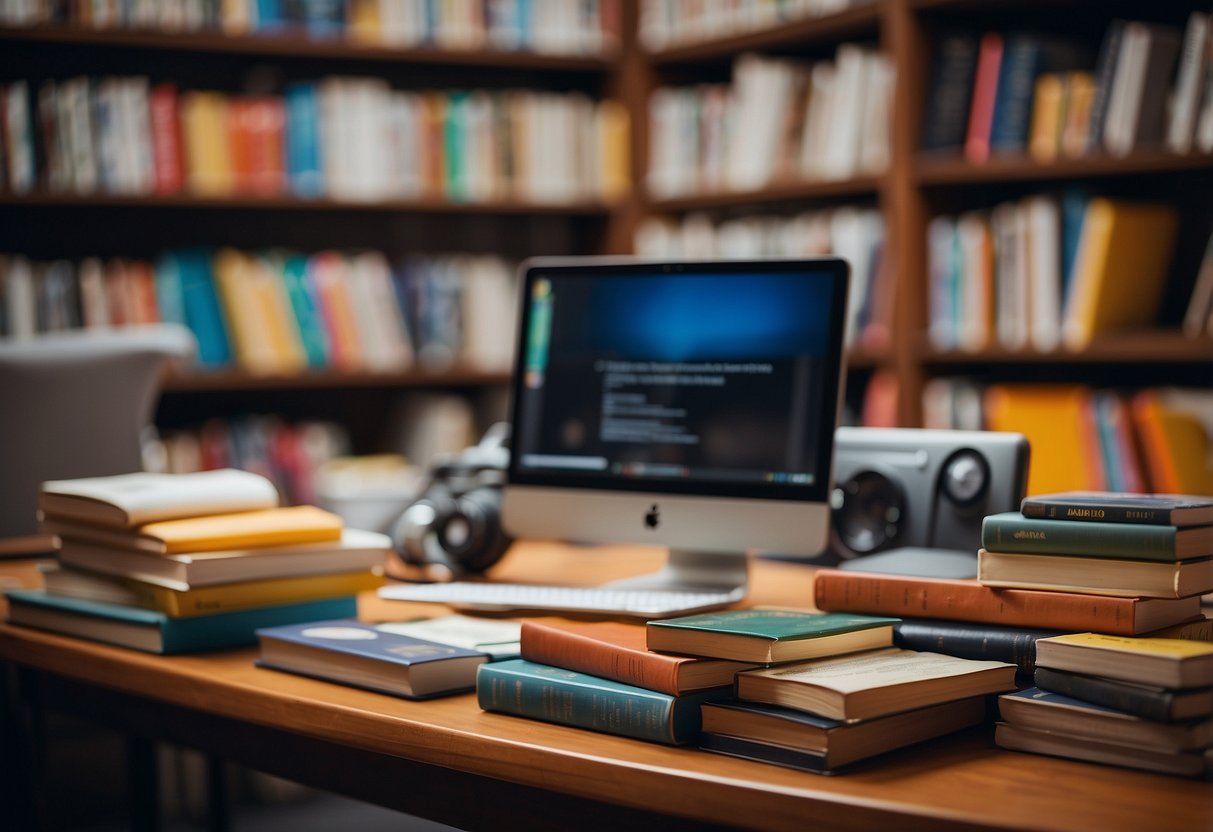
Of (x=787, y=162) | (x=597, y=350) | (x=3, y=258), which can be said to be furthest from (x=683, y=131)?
(x=597, y=350)

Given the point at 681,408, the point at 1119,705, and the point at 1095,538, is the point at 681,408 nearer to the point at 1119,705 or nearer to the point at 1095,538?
the point at 1095,538

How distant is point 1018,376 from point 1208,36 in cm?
94

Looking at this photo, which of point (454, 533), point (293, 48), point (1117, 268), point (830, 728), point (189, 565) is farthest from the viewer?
point (293, 48)

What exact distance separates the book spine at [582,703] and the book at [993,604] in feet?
0.90

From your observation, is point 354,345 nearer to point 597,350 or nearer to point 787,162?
point 787,162

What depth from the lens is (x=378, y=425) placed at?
3961 mm

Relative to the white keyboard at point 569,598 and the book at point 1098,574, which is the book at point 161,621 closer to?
the white keyboard at point 569,598

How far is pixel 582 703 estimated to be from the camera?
3.60ft

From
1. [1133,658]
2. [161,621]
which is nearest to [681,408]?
[161,621]

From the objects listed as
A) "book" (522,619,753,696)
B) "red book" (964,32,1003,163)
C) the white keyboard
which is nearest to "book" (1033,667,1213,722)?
"book" (522,619,753,696)

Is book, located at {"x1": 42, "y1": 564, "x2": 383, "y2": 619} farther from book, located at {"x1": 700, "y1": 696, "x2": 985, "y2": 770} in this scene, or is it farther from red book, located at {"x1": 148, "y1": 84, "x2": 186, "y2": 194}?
red book, located at {"x1": 148, "y1": 84, "x2": 186, "y2": 194}

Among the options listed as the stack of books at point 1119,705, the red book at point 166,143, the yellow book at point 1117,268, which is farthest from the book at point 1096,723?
the red book at point 166,143

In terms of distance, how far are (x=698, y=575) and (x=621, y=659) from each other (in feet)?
1.90

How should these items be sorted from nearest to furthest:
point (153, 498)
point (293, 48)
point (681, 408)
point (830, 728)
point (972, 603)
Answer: point (830, 728)
point (972, 603)
point (153, 498)
point (681, 408)
point (293, 48)
